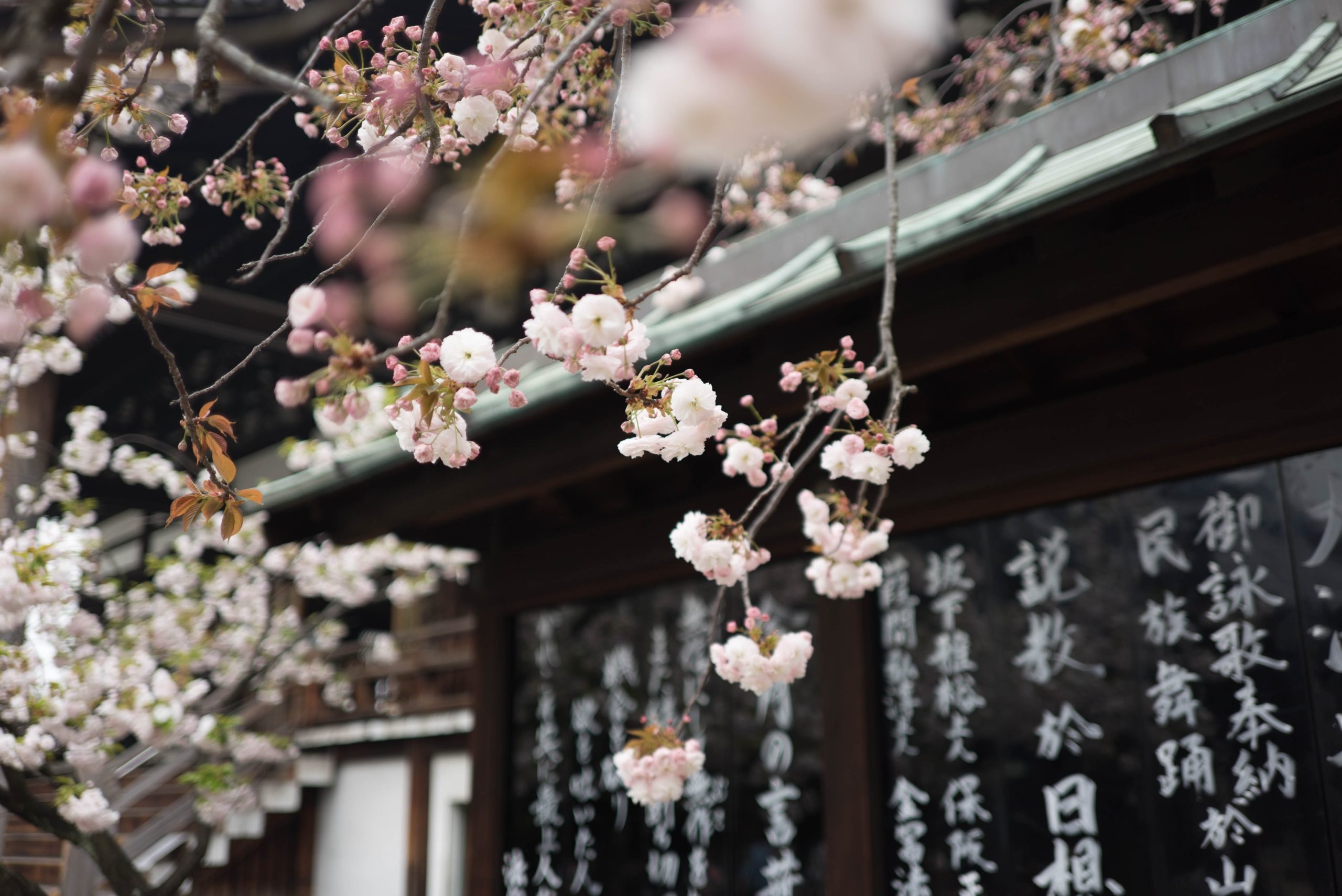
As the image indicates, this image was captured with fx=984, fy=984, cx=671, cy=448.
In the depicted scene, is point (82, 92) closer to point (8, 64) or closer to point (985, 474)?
point (8, 64)

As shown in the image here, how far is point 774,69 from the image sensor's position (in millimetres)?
961

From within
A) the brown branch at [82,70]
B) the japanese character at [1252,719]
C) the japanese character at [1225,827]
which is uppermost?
the brown branch at [82,70]

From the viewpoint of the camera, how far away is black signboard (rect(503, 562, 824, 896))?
427 centimetres

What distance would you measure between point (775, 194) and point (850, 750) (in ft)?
12.1

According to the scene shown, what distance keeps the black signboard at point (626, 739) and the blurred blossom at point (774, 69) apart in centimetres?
356

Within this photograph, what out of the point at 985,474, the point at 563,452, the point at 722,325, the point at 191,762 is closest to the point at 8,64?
the point at 722,325

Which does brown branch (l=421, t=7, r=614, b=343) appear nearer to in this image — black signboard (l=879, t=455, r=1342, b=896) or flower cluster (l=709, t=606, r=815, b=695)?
flower cluster (l=709, t=606, r=815, b=695)

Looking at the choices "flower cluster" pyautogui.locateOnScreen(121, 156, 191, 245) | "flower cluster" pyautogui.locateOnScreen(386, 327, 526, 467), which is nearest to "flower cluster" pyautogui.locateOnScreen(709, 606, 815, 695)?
"flower cluster" pyautogui.locateOnScreen(386, 327, 526, 467)

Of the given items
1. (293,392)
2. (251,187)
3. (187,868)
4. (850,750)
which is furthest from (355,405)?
(187,868)

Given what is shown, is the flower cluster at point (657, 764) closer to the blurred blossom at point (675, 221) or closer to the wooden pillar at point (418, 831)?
the blurred blossom at point (675, 221)

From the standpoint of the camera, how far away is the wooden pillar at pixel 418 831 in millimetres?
8359

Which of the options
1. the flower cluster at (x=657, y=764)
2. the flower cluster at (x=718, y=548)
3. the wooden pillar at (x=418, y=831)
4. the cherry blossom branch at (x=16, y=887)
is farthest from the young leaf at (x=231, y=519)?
the wooden pillar at (x=418, y=831)

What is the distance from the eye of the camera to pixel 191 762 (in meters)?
8.22

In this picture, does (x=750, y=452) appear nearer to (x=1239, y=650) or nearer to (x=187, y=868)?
(x=1239, y=650)
